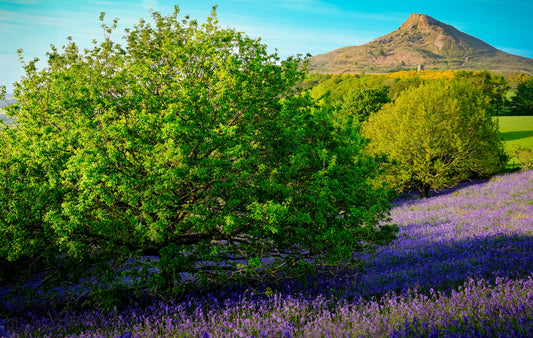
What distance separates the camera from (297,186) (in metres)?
7.87

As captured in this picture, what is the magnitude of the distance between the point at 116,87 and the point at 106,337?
209 inches

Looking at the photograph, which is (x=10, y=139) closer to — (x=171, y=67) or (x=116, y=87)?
(x=116, y=87)

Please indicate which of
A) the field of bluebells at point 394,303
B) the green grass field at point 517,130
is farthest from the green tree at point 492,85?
the field of bluebells at point 394,303

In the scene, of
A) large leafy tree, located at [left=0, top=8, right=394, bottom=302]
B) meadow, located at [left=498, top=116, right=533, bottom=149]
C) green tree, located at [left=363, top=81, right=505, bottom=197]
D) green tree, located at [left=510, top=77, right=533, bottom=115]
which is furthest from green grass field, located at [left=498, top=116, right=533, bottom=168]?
large leafy tree, located at [left=0, top=8, right=394, bottom=302]

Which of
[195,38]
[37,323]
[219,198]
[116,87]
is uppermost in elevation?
[195,38]

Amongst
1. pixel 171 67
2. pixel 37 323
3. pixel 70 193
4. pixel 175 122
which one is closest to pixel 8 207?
pixel 70 193

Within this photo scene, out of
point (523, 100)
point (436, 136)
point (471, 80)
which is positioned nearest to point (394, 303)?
point (436, 136)

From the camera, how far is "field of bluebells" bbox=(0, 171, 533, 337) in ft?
17.2

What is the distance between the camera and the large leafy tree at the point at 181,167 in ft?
21.5

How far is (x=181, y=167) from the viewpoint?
662 cm

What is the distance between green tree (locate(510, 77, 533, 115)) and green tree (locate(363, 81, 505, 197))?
3294 inches

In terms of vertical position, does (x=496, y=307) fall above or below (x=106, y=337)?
above

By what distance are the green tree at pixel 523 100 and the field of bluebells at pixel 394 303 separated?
319 ft

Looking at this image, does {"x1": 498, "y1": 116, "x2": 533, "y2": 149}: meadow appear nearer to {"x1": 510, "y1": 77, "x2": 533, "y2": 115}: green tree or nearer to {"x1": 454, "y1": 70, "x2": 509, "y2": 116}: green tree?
{"x1": 454, "y1": 70, "x2": 509, "y2": 116}: green tree
